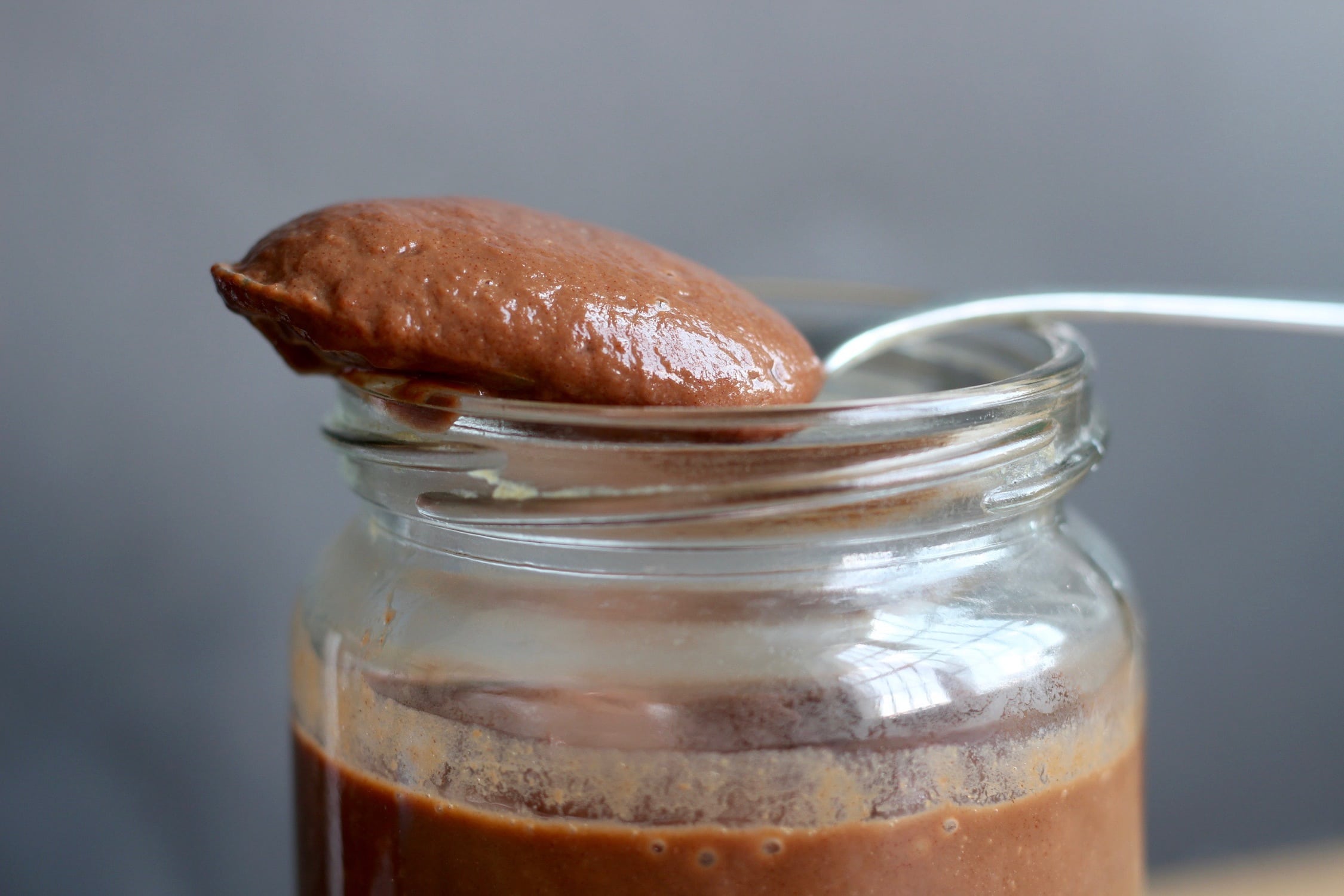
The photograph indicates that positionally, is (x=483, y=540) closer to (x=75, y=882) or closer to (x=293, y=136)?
(x=293, y=136)

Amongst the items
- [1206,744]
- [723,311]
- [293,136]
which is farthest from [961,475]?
[1206,744]

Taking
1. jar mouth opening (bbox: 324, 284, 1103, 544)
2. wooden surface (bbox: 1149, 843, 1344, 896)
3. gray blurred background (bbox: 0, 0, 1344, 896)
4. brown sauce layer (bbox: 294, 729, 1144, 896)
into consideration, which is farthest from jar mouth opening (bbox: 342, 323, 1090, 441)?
wooden surface (bbox: 1149, 843, 1344, 896)

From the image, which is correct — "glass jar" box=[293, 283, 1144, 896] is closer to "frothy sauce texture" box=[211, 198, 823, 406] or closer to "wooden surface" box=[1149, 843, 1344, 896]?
"frothy sauce texture" box=[211, 198, 823, 406]

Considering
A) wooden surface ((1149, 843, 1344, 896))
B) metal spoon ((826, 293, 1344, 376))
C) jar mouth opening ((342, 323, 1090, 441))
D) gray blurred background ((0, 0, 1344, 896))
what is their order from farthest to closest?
wooden surface ((1149, 843, 1344, 896)) < gray blurred background ((0, 0, 1344, 896)) < metal spoon ((826, 293, 1344, 376)) < jar mouth opening ((342, 323, 1090, 441))

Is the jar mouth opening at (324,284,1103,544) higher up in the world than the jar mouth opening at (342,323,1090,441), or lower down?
lower down

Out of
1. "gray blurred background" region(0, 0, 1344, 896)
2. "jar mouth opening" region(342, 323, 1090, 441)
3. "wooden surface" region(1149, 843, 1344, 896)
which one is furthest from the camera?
"wooden surface" region(1149, 843, 1344, 896)

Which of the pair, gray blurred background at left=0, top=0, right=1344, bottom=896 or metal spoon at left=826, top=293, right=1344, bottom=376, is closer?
metal spoon at left=826, top=293, right=1344, bottom=376
